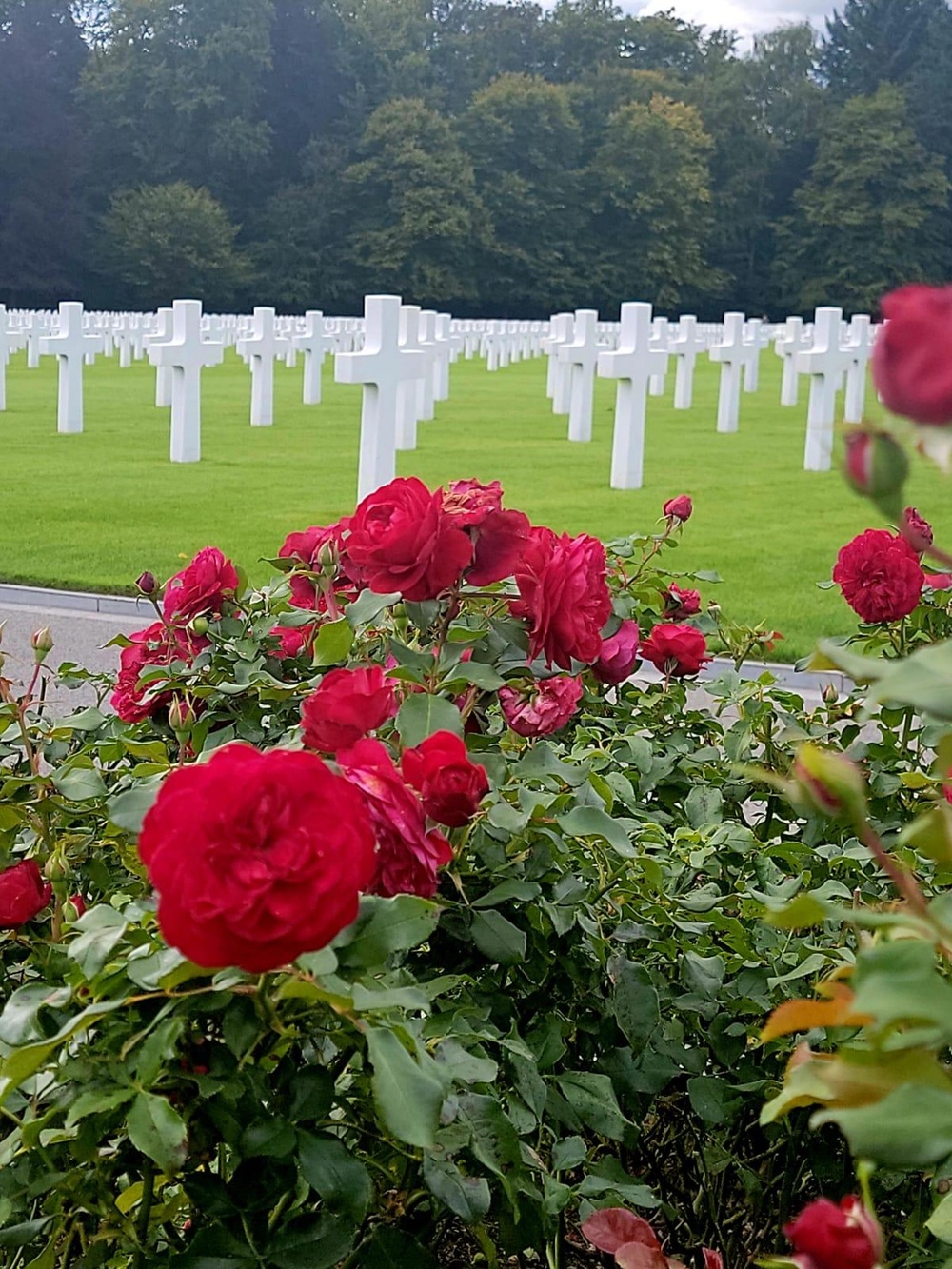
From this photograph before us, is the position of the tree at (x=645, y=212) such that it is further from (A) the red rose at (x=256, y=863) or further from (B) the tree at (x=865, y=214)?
(A) the red rose at (x=256, y=863)

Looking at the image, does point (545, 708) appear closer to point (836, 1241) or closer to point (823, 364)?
point (836, 1241)

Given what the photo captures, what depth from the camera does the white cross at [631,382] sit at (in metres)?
12.0

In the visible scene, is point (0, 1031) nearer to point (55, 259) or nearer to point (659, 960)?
point (659, 960)

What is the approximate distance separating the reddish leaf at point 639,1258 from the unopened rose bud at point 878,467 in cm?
70

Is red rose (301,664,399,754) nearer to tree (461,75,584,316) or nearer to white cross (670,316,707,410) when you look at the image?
white cross (670,316,707,410)

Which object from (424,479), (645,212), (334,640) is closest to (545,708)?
(334,640)

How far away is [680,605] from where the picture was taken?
8.68 feet

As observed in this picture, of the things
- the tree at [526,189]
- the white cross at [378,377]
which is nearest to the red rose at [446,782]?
the white cross at [378,377]

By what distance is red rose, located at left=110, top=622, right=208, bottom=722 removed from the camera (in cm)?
194

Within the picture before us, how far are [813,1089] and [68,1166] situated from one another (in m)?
0.64

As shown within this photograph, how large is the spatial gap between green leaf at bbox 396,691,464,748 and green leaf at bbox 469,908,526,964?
16cm

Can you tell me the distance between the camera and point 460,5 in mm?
69500

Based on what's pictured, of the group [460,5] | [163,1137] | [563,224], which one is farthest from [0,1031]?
[460,5]

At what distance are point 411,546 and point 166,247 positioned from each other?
166ft
